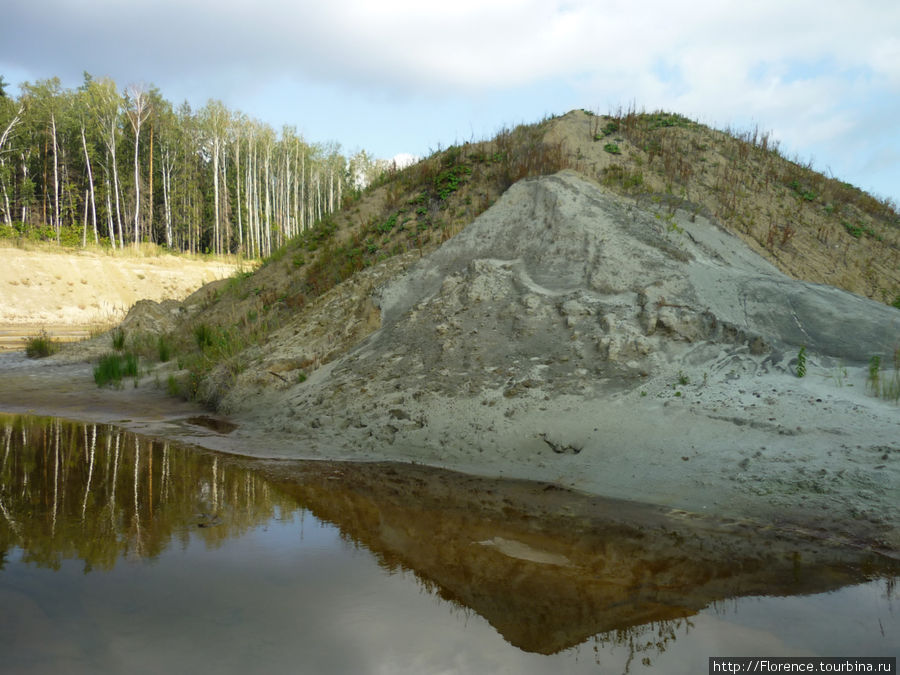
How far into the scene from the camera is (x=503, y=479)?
216 inches

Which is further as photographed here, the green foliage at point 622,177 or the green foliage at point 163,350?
the green foliage at point 163,350

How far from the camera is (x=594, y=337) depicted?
6.87 meters

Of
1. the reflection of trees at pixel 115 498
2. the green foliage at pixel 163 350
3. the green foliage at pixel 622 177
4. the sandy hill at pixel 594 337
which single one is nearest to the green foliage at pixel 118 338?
the green foliage at pixel 163 350

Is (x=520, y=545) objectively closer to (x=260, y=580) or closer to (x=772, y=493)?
(x=260, y=580)

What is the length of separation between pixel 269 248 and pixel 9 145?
16199 millimetres

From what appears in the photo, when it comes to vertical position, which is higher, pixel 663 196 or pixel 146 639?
pixel 663 196

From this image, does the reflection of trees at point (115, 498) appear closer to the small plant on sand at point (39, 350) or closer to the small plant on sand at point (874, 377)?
the small plant on sand at point (874, 377)

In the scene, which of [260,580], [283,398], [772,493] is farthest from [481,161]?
[260,580]

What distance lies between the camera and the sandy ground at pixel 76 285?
26859mm

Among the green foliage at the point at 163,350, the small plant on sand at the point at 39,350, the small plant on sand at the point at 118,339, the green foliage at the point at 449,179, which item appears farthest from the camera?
the small plant on sand at the point at 39,350

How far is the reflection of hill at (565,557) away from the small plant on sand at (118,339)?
32.8 ft

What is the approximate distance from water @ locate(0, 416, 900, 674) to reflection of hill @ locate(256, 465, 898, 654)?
0.05 ft

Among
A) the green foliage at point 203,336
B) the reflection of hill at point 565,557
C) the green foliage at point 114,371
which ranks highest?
the green foliage at point 203,336

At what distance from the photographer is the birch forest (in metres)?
36.9
